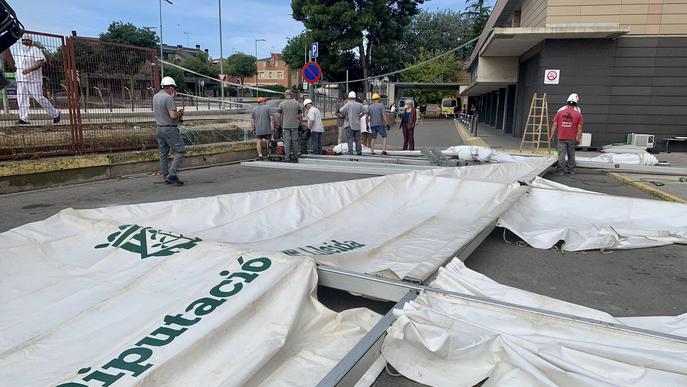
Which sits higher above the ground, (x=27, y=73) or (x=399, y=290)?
(x=27, y=73)

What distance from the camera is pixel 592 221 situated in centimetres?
583

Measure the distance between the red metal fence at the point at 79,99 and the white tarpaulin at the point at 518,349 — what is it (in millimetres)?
8339

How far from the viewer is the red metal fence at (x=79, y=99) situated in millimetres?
8328

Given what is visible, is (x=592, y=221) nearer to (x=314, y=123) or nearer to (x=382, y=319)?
(x=382, y=319)

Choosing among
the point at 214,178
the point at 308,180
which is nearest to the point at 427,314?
the point at 308,180

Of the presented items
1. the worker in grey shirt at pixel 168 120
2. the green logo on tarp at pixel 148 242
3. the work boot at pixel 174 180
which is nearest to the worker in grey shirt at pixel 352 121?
the worker in grey shirt at pixel 168 120

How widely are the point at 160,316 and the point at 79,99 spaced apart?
26.2ft

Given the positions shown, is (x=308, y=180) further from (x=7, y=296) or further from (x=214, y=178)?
(x=7, y=296)

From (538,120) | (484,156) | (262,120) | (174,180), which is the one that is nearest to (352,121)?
(262,120)

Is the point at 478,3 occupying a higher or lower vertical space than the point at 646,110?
higher

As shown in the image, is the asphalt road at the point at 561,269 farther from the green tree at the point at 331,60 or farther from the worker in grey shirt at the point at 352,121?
the green tree at the point at 331,60

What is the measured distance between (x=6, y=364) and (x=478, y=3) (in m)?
79.0

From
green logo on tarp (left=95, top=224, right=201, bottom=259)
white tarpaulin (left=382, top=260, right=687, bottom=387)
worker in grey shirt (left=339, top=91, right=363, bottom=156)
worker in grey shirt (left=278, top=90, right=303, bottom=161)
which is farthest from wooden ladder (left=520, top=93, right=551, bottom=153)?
green logo on tarp (left=95, top=224, right=201, bottom=259)

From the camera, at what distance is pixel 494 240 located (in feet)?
18.3
